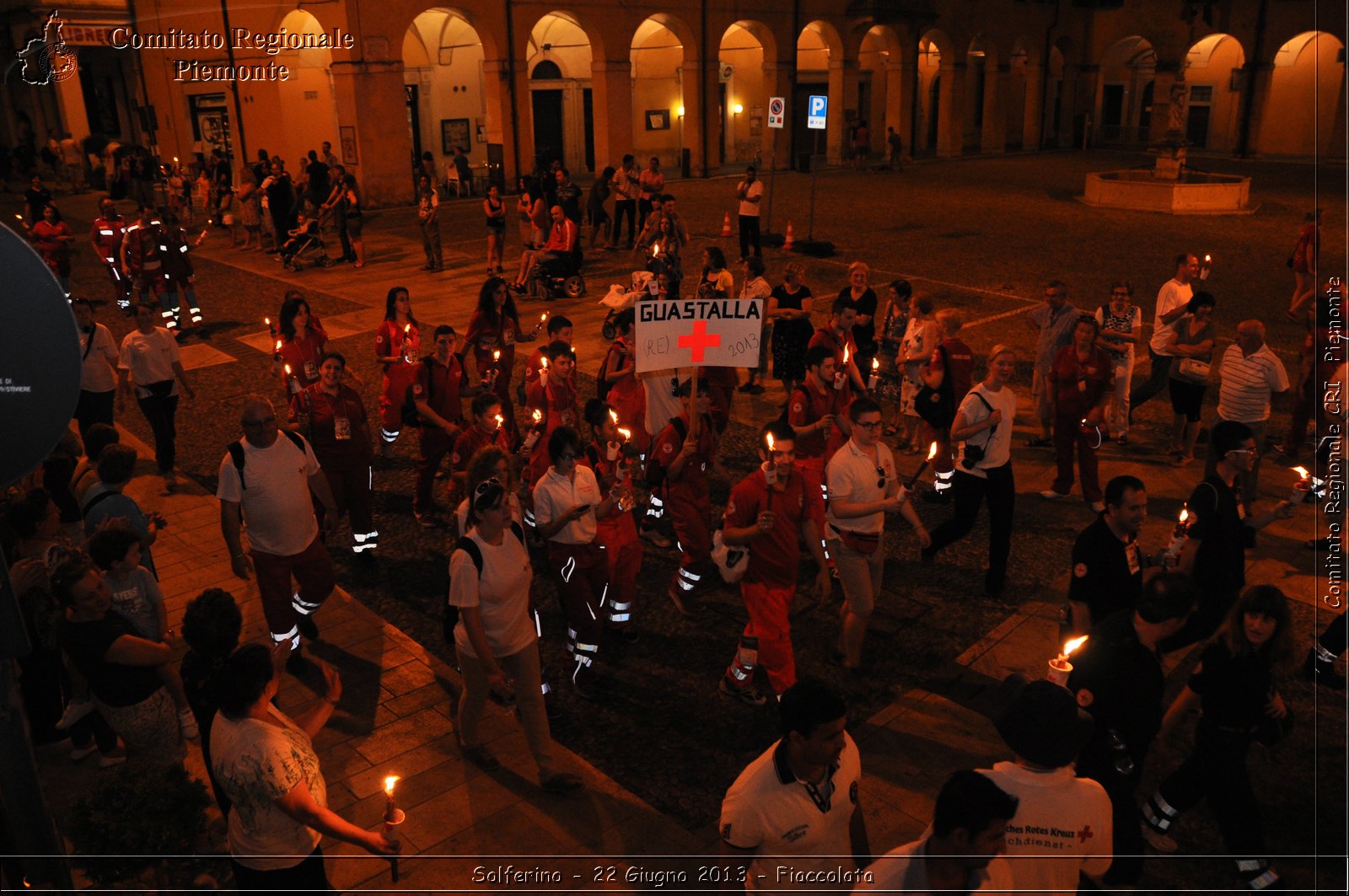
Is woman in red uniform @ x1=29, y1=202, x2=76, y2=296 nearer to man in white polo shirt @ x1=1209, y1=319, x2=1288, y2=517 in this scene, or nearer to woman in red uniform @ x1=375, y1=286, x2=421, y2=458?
woman in red uniform @ x1=375, y1=286, x2=421, y2=458

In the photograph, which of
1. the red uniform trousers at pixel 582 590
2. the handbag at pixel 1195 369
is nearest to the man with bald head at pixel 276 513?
the red uniform trousers at pixel 582 590

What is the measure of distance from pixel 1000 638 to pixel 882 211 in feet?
75.0

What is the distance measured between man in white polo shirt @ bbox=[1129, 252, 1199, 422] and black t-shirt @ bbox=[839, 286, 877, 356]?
2.92 m

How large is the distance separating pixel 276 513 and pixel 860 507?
3.74 m

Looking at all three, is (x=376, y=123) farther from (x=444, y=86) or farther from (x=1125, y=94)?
(x=1125, y=94)

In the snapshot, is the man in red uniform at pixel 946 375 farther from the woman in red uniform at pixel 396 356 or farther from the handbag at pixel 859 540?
the woman in red uniform at pixel 396 356

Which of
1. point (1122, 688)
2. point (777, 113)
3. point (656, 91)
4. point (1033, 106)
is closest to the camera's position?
point (1122, 688)

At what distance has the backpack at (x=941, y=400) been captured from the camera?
919 centimetres

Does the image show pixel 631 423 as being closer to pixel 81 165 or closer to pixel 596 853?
pixel 596 853

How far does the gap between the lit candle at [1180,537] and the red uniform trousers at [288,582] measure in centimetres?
552

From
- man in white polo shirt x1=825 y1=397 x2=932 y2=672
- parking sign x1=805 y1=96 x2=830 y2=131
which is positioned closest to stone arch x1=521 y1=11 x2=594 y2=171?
parking sign x1=805 y1=96 x2=830 y2=131

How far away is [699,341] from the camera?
7.05m

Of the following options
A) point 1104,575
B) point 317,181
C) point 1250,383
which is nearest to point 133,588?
point 1104,575

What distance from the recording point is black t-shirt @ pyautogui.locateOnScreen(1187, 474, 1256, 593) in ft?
20.3
